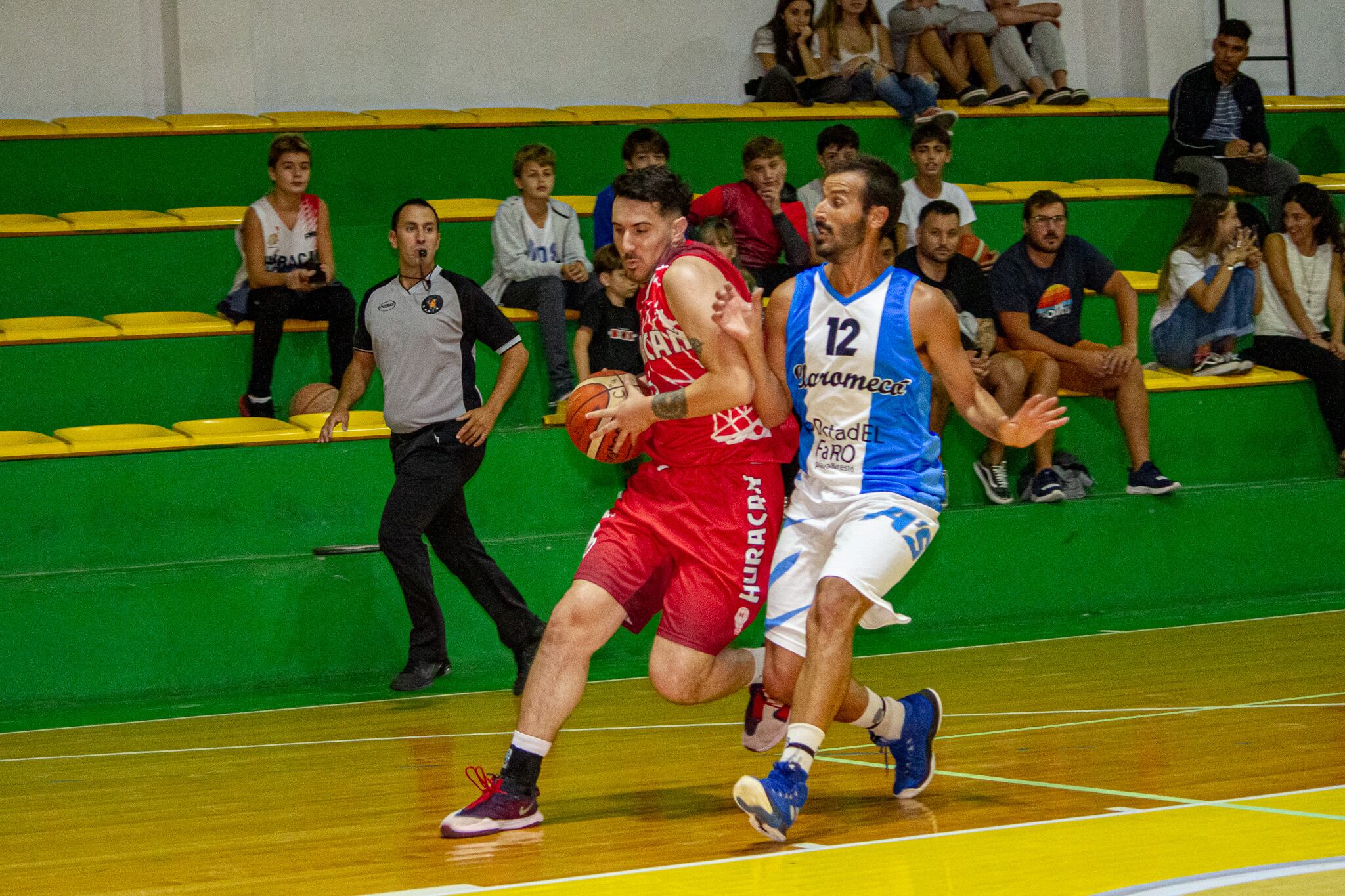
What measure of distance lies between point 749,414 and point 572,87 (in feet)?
26.6

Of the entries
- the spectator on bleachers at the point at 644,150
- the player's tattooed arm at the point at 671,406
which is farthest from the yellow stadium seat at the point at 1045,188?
the player's tattooed arm at the point at 671,406

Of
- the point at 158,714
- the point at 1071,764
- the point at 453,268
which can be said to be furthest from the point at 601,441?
the point at 453,268

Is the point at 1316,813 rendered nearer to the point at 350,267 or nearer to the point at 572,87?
the point at 350,267

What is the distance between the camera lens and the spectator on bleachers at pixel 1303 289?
9.12 m

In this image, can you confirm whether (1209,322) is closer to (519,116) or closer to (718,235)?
(718,235)

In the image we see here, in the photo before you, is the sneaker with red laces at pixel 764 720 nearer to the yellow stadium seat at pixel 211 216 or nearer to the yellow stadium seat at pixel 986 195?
the yellow stadium seat at pixel 211 216

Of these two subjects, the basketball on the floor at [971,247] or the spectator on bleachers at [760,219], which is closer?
the spectator on bleachers at [760,219]

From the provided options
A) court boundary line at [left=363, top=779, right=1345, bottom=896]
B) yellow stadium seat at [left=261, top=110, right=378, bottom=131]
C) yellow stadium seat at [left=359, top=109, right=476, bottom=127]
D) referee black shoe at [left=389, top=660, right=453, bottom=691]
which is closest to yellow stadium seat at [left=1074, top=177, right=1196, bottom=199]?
yellow stadium seat at [left=359, top=109, right=476, bottom=127]

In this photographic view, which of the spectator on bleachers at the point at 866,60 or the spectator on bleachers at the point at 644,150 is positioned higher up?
the spectator on bleachers at the point at 866,60

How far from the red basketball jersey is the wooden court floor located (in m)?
0.95

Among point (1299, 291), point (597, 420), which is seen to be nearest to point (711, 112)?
point (1299, 291)

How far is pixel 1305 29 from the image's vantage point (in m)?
13.5

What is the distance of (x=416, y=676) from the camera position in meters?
6.77

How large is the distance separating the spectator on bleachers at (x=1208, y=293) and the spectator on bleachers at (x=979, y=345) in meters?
1.35
